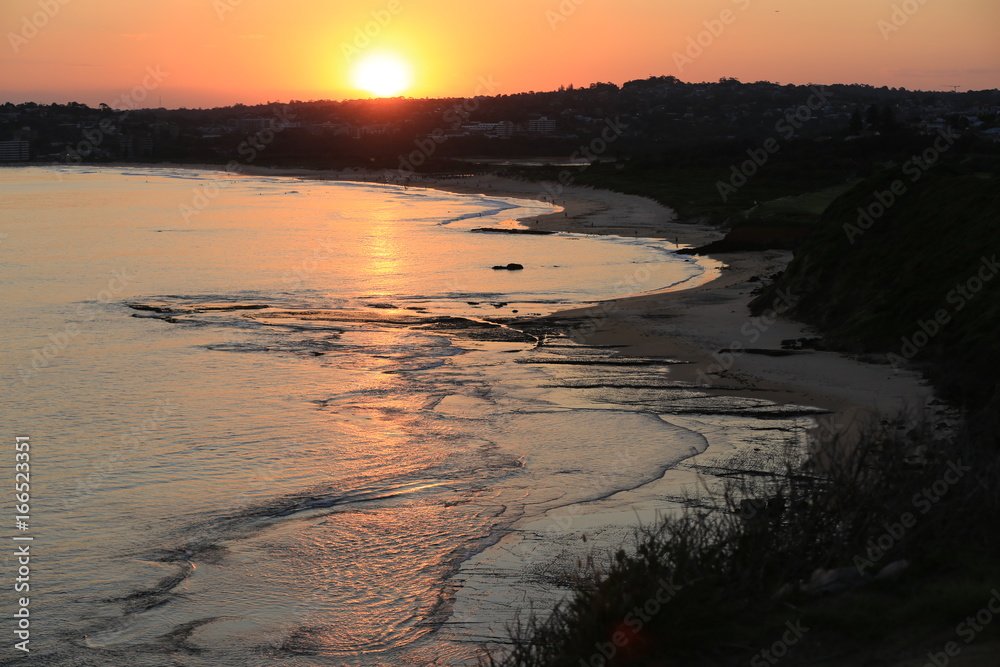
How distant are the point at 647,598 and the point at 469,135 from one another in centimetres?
17150

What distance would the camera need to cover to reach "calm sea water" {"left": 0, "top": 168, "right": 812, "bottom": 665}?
9086mm

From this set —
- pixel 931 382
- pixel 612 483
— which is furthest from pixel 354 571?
pixel 931 382

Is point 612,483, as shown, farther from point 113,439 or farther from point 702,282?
point 702,282

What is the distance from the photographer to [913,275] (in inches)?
832

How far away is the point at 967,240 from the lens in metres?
20.8

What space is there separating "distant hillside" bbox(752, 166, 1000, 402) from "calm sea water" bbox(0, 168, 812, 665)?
4.78 meters
